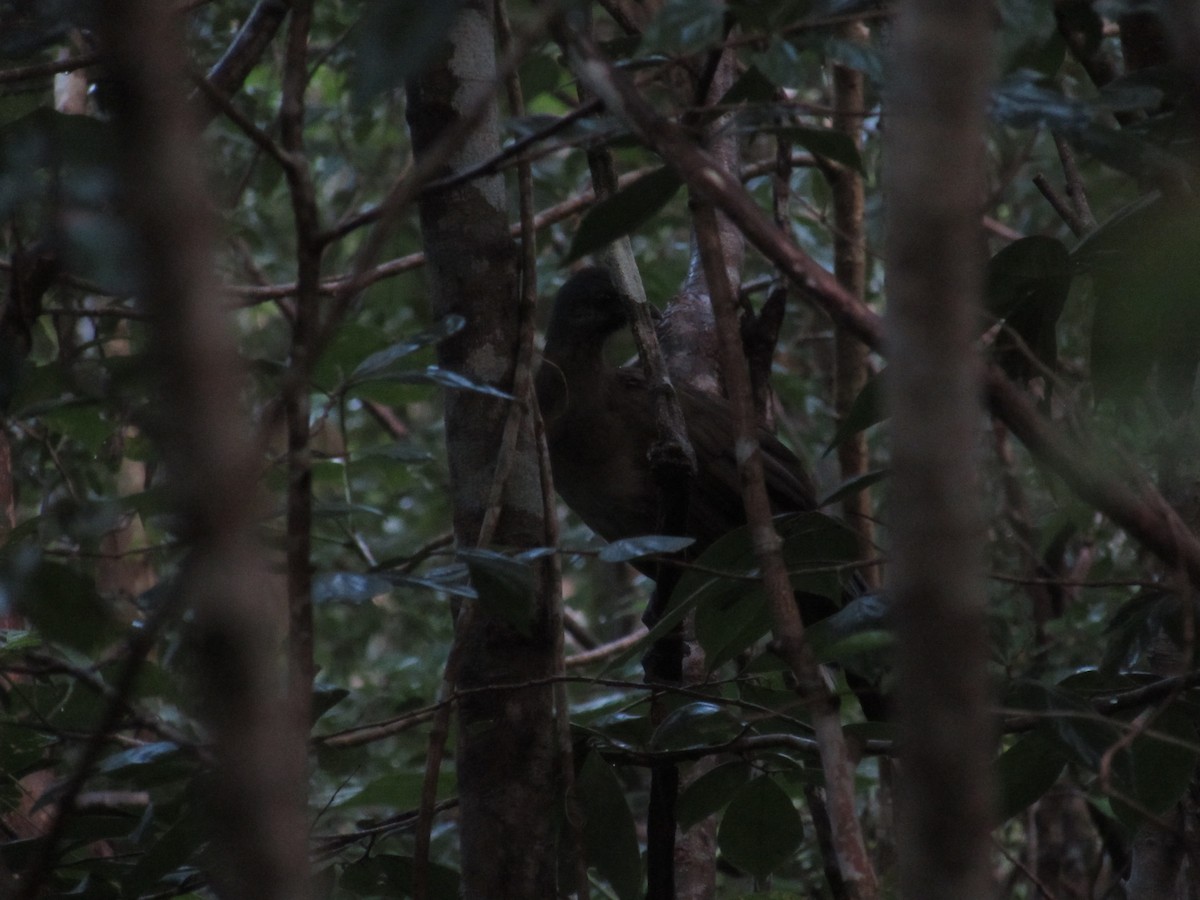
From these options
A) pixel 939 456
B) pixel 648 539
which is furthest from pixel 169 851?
pixel 939 456

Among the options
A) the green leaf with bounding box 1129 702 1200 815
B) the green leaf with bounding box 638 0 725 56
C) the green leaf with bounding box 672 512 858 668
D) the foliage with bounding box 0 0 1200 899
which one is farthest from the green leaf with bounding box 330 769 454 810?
the green leaf with bounding box 638 0 725 56

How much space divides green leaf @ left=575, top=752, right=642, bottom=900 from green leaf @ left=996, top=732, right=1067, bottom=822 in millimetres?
472

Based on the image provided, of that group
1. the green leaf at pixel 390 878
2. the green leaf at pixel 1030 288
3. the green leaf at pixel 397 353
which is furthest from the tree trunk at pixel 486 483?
→ the green leaf at pixel 1030 288

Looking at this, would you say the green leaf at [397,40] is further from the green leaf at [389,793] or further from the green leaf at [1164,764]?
the green leaf at [389,793]

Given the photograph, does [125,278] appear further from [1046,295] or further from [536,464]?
[1046,295]

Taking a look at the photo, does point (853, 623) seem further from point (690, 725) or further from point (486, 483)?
point (486, 483)

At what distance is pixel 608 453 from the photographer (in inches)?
130

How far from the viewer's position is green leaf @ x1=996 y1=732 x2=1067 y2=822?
157 cm

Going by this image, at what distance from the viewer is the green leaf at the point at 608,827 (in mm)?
1657

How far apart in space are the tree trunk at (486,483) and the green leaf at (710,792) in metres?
0.17

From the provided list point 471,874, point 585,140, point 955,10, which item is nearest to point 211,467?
point 955,10

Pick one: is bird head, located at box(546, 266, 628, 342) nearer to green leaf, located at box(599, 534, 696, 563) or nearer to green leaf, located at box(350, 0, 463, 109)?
green leaf, located at box(599, 534, 696, 563)

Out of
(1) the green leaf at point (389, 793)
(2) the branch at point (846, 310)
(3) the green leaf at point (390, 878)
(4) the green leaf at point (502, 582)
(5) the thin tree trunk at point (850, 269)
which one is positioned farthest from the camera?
(5) the thin tree trunk at point (850, 269)

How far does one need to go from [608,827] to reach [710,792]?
14 centimetres
